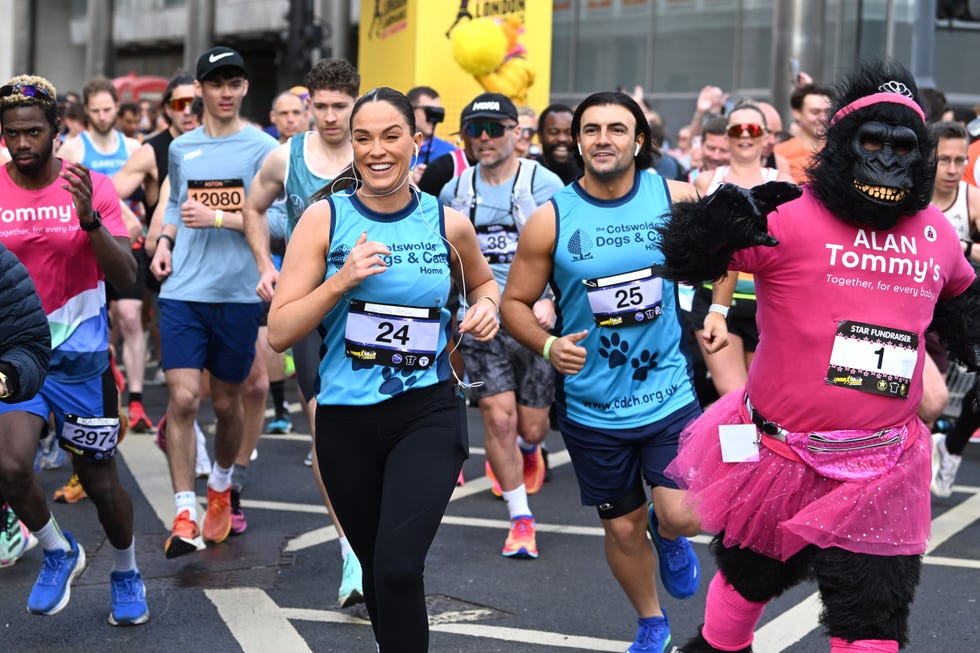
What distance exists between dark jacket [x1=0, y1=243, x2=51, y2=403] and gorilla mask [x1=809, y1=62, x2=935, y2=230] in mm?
2414

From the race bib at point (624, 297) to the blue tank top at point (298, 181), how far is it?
1738 mm

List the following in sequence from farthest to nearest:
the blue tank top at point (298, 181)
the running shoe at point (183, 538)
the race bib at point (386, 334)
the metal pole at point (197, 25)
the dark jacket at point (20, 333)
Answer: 1. the metal pole at point (197, 25)
2. the running shoe at point (183, 538)
3. the blue tank top at point (298, 181)
4. the race bib at point (386, 334)
5. the dark jacket at point (20, 333)

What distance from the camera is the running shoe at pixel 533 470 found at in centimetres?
838

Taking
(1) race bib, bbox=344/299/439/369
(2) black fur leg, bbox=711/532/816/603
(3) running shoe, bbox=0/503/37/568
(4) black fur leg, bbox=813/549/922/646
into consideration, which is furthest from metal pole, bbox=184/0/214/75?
(4) black fur leg, bbox=813/549/922/646

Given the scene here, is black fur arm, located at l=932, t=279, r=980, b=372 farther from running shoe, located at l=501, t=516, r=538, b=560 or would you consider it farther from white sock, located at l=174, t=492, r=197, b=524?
white sock, located at l=174, t=492, r=197, b=524

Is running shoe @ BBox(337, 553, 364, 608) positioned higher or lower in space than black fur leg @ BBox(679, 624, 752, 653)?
lower

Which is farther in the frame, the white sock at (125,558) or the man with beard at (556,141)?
the man with beard at (556,141)

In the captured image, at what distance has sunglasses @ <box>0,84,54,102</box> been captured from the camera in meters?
5.40

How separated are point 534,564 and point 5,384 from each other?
317 centimetres

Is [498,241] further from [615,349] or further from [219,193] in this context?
[615,349]

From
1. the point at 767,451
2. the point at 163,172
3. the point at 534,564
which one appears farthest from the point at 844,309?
the point at 163,172

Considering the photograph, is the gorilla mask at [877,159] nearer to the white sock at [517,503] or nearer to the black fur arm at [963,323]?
the black fur arm at [963,323]

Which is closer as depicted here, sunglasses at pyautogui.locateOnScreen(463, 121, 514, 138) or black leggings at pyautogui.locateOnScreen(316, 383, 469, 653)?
black leggings at pyautogui.locateOnScreen(316, 383, 469, 653)

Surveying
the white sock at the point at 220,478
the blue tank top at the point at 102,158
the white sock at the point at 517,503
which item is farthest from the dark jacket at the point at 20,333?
the blue tank top at the point at 102,158
